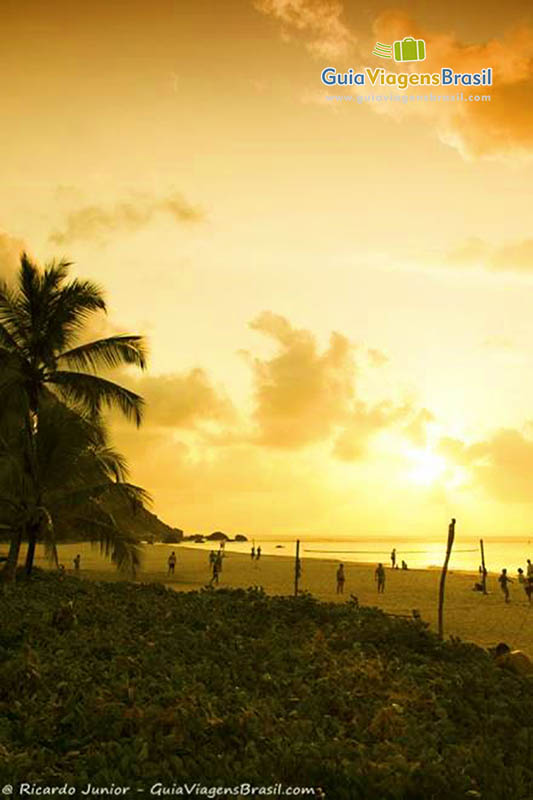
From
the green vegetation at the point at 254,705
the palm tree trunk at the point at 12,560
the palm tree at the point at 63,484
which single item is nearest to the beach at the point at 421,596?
the palm tree at the point at 63,484

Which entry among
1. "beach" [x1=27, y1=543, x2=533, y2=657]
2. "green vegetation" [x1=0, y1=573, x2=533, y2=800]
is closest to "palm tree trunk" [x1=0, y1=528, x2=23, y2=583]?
"beach" [x1=27, y1=543, x2=533, y2=657]

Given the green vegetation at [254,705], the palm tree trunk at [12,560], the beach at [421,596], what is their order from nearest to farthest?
the green vegetation at [254,705]
the beach at [421,596]
the palm tree trunk at [12,560]

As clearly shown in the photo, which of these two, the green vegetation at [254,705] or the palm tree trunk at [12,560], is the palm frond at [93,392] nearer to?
the palm tree trunk at [12,560]

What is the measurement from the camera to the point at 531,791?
587 cm

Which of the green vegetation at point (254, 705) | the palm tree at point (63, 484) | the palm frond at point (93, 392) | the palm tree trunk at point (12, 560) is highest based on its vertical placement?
the palm frond at point (93, 392)

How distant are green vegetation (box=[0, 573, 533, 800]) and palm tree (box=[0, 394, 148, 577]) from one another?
619 centimetres

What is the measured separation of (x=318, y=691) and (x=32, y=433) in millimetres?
13750

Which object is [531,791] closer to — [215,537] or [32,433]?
[32,433]

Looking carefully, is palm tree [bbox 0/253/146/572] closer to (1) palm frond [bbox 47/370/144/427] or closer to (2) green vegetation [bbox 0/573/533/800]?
(1) palm frond [bbox 47/370/144/427]

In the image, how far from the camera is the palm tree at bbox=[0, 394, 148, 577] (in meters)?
19.0

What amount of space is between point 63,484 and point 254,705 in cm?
1354

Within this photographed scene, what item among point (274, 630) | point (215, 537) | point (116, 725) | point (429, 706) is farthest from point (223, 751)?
point (215, 537)

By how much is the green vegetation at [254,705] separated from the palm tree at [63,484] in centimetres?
619

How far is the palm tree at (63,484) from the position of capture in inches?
747
